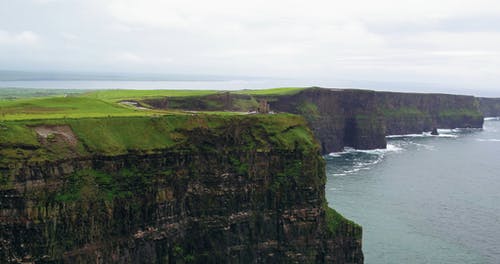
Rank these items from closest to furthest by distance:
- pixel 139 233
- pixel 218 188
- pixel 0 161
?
pixel 0 161
pixel 139 233
pixel 218 188

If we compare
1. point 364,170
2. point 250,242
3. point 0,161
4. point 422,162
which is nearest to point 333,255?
point 250,242

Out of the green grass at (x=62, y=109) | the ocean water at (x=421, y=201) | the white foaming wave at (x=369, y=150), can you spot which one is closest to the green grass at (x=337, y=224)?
the ocean water at (x=421, y=201)

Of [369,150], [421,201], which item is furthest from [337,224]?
[369,150]

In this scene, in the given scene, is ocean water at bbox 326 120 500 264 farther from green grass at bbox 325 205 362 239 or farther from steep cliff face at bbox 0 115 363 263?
steep cliff face at bbox 0 115 363 263

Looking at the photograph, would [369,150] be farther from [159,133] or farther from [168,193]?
[168,193]

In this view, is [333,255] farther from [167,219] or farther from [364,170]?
[364,170]
